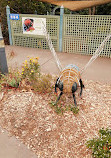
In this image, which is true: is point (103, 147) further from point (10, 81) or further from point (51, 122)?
point (10, 81)

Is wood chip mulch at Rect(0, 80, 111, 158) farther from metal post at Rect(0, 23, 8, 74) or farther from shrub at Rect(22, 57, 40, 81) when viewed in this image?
metal post at Rect(0, 23, 8, 74)

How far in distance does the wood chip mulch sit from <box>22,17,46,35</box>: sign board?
472cm

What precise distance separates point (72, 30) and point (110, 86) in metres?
3.76

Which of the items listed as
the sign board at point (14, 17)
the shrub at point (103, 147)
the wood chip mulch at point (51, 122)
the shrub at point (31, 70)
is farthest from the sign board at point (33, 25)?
the shrub at point (103, 147)

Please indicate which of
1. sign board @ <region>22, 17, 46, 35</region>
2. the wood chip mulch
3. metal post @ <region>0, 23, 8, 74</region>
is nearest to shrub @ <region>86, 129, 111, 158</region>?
the wood chip mulch

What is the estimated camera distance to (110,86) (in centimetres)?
407

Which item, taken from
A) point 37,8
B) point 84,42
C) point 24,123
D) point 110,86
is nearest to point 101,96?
point 110,86

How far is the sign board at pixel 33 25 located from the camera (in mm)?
7086

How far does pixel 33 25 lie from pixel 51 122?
19.2ft

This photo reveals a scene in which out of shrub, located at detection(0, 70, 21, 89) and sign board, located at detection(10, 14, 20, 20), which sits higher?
sign board, located at detection(10, 14, 20, 20)

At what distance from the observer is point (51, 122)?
274cm

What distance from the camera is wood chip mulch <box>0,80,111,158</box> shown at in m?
2.30

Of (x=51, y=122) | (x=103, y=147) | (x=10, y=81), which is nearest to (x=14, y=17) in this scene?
(x=10, y=81)

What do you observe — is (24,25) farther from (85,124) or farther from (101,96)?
(85,124)
